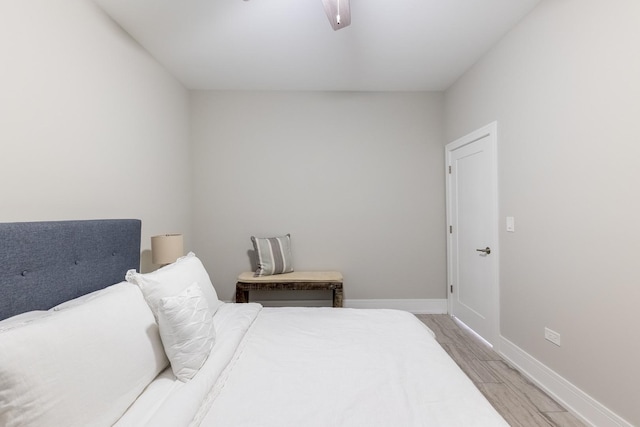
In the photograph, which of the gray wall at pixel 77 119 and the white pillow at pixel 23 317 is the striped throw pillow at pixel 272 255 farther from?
the white pillow at pixel 23 317

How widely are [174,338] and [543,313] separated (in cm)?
244

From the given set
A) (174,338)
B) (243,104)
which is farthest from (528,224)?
(243,104)

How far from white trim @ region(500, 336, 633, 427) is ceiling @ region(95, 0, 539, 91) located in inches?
105

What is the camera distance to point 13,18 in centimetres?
143

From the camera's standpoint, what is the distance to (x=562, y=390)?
1.87 meters

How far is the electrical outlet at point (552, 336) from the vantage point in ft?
6.37

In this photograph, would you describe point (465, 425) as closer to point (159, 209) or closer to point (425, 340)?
point (425, 340)

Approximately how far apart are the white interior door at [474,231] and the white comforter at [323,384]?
4.45 feet

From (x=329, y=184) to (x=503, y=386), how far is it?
255cm

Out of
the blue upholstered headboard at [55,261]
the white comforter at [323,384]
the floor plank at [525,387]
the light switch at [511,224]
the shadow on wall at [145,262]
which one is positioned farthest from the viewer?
the shadow on wall at [145,262]

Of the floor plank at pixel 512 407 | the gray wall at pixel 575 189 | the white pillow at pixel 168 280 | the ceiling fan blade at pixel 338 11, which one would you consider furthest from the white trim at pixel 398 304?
the ceiling fan blade at pixel 338 11

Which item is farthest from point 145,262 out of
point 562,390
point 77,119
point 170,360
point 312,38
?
point 562,390

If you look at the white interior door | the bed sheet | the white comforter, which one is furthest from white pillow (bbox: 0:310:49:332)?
the white interior door

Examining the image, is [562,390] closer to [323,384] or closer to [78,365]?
[323,384]
